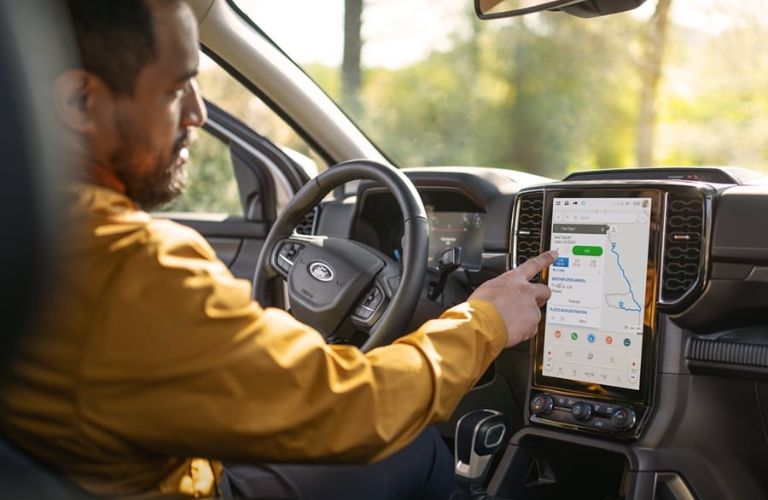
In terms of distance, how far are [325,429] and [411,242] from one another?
0.91m

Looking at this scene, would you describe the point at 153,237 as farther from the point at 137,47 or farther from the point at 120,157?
the point at 137,47

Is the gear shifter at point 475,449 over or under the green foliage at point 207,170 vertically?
under

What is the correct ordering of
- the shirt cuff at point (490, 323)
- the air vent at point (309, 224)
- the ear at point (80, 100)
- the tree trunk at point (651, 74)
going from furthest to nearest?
the tree trunk at point (651, 74), the air vent at point (309, 224), the shirt cuff at point (490, 323), the ear at point (80, 100)

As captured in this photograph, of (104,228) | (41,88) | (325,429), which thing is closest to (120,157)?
(104,228)

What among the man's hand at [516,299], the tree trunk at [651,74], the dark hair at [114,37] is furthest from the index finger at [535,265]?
the tree trunk at [651,74]

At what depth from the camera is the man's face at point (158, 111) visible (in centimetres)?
126

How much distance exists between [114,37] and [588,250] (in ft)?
4.44

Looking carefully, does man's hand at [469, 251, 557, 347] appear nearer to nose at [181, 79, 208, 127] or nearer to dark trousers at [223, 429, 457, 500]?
dark trousers at [223, 429, 457, 500]

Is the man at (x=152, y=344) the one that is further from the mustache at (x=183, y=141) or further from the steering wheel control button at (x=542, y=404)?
the steering wheel control button at (x=542, y=404)

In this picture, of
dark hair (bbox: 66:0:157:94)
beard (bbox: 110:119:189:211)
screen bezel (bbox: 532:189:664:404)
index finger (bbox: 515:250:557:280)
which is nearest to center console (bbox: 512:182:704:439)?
screen bezel (bbox: 532:189:664:404)

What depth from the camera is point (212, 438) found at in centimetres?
127

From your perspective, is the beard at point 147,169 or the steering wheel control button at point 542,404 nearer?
the beard at point 147,169

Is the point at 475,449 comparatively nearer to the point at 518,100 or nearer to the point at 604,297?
the point at 604,297

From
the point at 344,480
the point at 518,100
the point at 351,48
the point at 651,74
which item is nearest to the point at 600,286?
the point at 344,480
